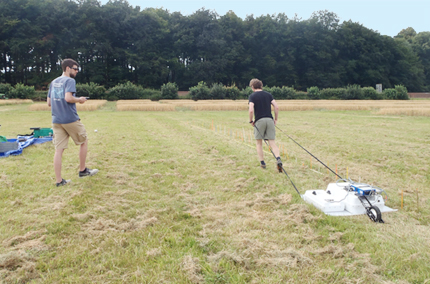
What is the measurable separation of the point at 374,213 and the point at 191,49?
74.7m

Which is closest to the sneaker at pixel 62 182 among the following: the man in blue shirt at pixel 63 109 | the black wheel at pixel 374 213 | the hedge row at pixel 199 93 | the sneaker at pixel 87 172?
the man in blue shirt at pixel 63 109

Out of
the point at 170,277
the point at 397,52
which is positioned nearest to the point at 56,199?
the point at 170,277

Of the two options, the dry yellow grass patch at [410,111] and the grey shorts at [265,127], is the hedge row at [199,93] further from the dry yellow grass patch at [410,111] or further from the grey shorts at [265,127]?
the grey shorts at [265,127]

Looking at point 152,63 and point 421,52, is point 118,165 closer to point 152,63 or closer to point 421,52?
Answer: point 152,63

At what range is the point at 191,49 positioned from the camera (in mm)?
74062

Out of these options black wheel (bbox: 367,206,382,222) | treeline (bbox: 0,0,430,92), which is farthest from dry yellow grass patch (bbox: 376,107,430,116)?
treeline (bbox: 0,0,430,92)

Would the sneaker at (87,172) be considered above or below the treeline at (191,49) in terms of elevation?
below

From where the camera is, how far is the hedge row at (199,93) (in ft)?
150

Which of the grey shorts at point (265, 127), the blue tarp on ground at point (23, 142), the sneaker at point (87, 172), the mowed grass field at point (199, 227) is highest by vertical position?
the grey shorts at point (265, 127)

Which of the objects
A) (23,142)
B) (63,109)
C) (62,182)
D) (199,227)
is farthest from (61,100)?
(23,142)

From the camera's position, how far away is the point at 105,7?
6781cm

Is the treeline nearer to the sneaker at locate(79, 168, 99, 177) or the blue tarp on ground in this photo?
the blue tarp on ground

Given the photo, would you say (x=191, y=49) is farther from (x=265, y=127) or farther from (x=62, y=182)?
(x=62, y=182)

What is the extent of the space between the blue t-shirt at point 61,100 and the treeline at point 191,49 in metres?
65.0
